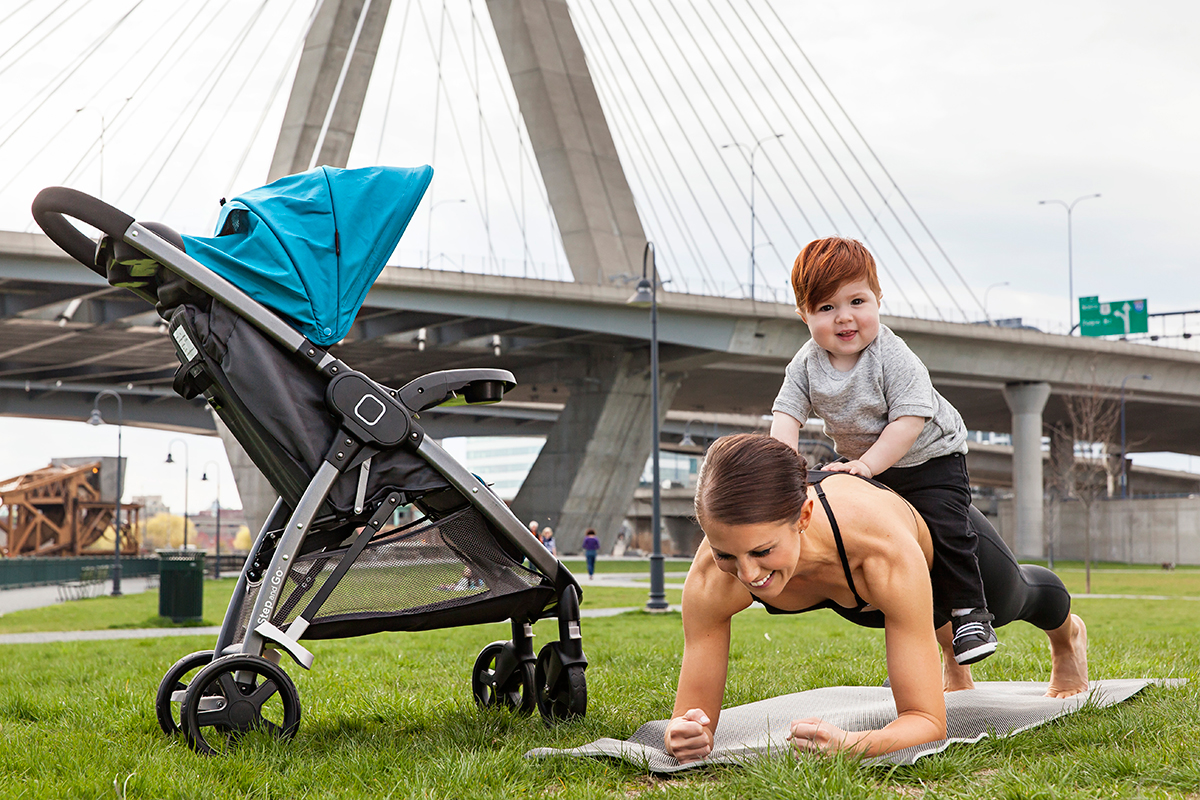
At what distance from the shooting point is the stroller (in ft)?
13.8

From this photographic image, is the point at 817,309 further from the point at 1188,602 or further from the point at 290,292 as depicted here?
the point at 1188,602

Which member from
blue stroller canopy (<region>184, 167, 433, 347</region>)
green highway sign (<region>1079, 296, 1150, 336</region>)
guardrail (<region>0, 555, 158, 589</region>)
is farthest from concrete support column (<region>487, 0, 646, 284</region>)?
blue stroller canopy (<region>184, 167, 433, 347</region>)

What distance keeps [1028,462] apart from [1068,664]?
149 ft

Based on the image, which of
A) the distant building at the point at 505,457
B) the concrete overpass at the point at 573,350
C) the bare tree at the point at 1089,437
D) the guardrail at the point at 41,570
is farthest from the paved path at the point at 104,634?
the distant building at the point at 505,457

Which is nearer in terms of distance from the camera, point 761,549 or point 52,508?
point 761,549

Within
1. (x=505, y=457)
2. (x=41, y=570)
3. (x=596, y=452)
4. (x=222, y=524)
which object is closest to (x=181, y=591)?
(x=41, y=570)

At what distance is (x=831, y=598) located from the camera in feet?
12.3

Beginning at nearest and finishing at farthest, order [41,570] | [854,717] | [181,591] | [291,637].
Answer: [291,637] < [854,717] < [181,591] < [41,570]

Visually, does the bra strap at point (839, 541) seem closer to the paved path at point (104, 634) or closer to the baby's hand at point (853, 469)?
the baby's hand at point (853, 469)

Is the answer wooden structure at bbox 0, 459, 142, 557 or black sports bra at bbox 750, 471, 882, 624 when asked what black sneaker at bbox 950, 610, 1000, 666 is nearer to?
black sports bra at bbox 750, 471, 882, 624

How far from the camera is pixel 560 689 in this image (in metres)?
4.58

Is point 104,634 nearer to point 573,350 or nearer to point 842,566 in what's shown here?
point 842,566

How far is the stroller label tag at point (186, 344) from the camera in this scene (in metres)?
4.34

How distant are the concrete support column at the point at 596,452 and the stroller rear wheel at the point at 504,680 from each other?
36.5 meters
